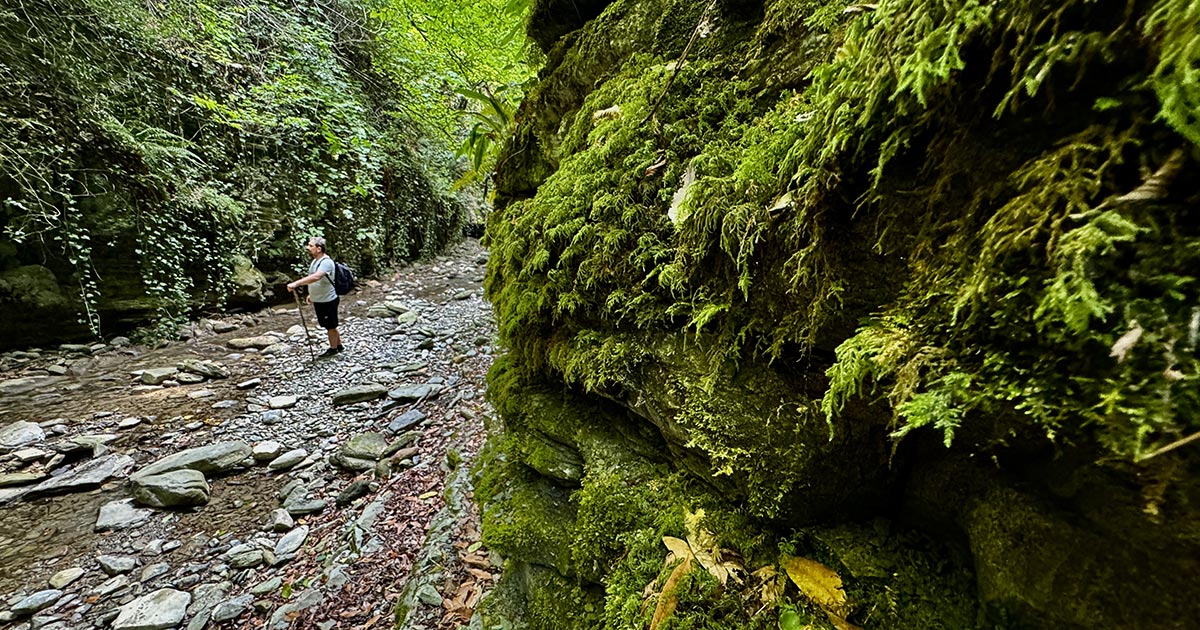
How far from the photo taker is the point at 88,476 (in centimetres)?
502

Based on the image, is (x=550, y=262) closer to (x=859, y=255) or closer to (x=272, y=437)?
(x=859, y=255)

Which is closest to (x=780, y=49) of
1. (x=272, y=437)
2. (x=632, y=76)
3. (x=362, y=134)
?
(x=632, y=76)

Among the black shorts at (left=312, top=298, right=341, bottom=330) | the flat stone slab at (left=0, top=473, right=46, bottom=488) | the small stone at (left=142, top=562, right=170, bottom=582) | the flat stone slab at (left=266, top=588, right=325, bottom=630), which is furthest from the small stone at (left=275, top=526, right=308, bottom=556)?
the black shorts at (left=312, top=298, right=341, bottom=330)

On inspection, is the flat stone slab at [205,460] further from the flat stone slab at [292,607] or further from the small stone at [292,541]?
the flat stone slab at [292,607]

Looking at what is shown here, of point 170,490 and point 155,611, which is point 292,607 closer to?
point 155,611

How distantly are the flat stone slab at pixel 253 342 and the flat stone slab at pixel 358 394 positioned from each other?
9.60 ft

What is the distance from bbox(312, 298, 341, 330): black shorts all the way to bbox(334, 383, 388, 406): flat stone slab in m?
2.06

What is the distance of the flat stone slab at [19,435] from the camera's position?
5.30 metres

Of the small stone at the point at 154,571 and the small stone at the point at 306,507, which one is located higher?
the small stone at the point at 306,507

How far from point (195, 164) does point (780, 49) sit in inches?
427

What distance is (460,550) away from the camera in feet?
11.9

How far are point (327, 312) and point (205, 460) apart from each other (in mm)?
3593

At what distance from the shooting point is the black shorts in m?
8.26

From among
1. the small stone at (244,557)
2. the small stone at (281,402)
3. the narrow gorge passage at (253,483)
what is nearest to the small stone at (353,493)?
the narrow gorge passage at (253,483)
